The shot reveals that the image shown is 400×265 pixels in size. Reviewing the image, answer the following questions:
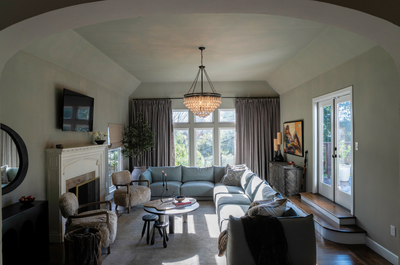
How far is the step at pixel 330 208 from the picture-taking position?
3.73 metres

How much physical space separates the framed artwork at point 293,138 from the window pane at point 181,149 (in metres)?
2.88

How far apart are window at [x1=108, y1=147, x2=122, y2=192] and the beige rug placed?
1.78 meters

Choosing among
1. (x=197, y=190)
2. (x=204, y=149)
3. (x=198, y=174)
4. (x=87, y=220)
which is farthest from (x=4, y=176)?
(x=204, y=149)

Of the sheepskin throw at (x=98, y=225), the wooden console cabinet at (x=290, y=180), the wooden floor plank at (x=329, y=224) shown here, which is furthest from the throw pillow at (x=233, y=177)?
the sheepskin throw at (x=98, y=225)

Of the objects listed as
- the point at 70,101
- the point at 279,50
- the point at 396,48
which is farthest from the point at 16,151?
the point at 279,50

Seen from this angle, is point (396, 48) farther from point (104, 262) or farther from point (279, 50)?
point (104, 262)

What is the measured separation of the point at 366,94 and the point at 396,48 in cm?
200

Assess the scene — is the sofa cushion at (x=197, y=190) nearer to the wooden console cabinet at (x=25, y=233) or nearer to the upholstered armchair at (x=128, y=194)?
the upholstered armchair at (x=128, y=194)

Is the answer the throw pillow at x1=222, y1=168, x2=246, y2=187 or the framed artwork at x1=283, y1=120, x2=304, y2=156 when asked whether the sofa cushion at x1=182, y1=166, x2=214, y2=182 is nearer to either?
the throw pillow at x1=222, y1=168, x2=246, y2=187

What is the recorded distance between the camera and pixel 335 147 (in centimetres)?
454

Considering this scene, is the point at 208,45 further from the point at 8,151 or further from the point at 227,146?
the point at 227,146

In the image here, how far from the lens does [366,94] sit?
138 inches

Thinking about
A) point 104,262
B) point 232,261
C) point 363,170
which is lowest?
point 104,262

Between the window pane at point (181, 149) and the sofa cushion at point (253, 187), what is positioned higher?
the window pane at point (181, 149)
